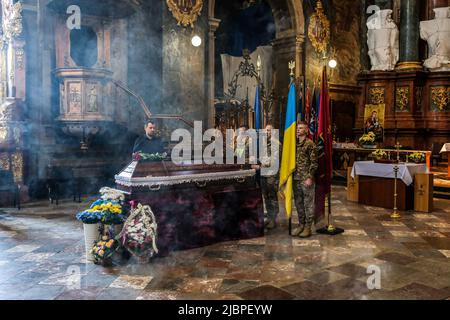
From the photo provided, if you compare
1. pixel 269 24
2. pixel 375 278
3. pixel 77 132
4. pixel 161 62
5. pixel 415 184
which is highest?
pixel 269 24

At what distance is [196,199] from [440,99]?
11735 mm

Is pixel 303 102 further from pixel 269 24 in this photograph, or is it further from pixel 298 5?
pixel 269 24

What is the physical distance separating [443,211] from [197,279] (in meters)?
6.27

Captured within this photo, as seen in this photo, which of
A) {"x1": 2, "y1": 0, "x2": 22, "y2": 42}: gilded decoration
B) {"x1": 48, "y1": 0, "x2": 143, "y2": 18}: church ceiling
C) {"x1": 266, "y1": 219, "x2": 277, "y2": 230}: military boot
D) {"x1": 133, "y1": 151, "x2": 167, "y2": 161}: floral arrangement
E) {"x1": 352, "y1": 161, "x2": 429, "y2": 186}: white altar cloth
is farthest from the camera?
{"x1": 2, "y1": 0, "x2": 22, "y2": 42}: gilded decoration

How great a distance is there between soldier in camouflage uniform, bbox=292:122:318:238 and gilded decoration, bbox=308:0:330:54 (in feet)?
32.0

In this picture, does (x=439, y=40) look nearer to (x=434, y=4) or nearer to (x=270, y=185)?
(x=434, y=4)

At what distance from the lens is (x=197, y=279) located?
474cm

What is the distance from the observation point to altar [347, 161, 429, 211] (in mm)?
8961

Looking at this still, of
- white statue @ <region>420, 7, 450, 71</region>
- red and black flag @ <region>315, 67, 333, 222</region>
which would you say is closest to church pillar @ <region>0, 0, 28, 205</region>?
red and black flag @ <region>315, 67, 333, 222</region>

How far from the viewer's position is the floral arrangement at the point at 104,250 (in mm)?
5188

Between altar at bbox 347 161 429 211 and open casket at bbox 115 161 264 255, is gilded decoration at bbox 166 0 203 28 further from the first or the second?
open casket at bbox 115 161 264 255

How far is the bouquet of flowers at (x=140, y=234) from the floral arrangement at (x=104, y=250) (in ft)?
0.44

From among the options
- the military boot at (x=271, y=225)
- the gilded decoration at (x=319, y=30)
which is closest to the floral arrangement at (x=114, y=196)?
the military boot at (x=271, y=225)

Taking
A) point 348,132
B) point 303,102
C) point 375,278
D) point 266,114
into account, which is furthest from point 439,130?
point 375,278
